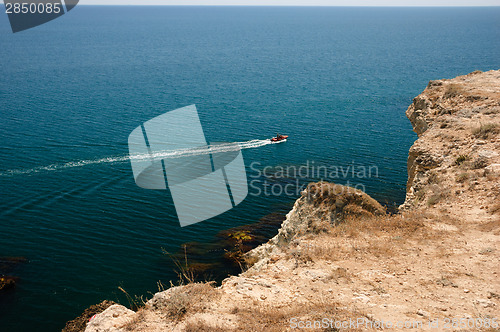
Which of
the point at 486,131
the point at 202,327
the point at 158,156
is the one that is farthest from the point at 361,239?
the point at 158,156

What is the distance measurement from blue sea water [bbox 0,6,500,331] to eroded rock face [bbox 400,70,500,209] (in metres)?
11.0

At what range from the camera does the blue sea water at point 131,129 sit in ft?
91.2

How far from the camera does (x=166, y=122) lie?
5728 cm

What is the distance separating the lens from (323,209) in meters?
20.1

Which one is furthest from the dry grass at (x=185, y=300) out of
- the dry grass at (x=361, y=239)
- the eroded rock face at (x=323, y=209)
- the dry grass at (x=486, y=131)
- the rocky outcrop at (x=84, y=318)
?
the dry grass at (x=486, y=131)

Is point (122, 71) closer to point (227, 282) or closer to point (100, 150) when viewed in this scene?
point (100, 150)

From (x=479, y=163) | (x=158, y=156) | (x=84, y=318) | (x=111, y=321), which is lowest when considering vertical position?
(x=84, y=318)

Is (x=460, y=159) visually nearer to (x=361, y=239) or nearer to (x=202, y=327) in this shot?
(x=361, y=239)

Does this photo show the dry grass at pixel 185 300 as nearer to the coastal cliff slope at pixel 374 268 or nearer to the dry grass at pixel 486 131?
the coastal cliff slope at pixel 374 268

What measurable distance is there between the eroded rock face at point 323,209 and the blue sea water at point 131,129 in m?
10.6

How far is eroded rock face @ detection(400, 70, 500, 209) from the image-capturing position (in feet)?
63.6

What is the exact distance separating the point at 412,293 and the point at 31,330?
2045 cm

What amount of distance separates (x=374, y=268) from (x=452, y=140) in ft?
40.0

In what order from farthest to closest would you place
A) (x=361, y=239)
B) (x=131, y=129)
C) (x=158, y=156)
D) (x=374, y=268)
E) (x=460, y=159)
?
(x=131, y=129) → (x=158, y=156) → (x=460, y=159) → (x=361, y=239) → (x=374, y=268)
